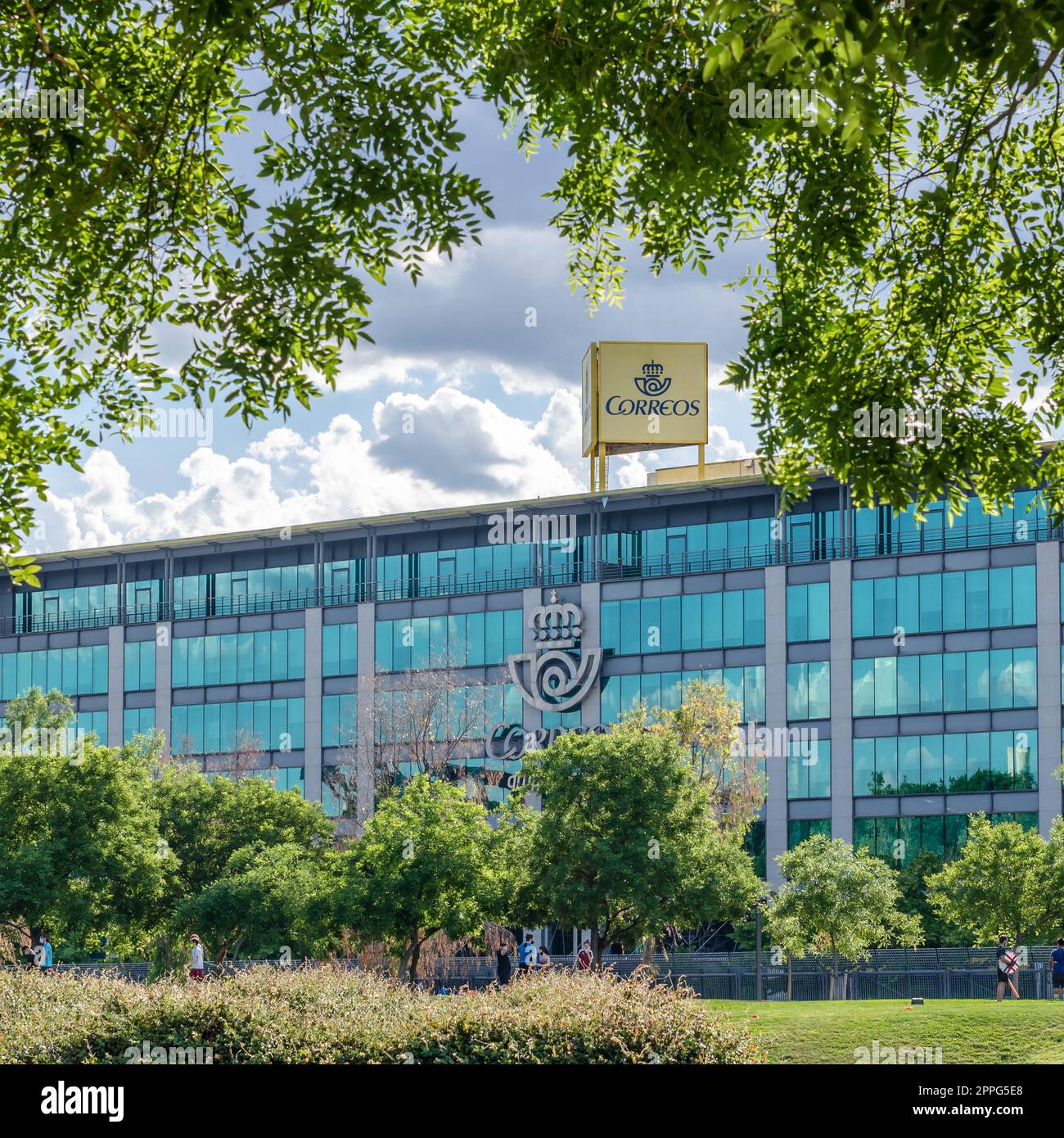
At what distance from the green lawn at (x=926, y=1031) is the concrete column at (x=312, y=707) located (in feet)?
144

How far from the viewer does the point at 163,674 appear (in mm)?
79375

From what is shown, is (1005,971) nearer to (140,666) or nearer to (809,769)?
(809,769)

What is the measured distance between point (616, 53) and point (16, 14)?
182 inches

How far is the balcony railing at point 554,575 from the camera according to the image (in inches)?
2544

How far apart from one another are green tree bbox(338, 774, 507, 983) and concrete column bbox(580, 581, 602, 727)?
31180 millimetres

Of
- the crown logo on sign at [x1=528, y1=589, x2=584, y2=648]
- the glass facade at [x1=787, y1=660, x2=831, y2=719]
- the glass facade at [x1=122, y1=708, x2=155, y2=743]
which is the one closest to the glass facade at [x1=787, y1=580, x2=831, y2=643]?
the glass facade at [x1=787, y1=660, x2=831, y2=719]

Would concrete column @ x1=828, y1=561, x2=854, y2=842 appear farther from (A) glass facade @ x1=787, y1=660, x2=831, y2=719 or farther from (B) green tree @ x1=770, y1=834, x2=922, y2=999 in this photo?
(B) green tree @ x1=770, y1=834, x2=922, y2=999

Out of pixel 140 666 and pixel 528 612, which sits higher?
pixel 528 612

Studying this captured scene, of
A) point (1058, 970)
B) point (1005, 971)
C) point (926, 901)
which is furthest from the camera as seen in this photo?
point (926, 901)

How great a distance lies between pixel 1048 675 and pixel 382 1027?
47728mm

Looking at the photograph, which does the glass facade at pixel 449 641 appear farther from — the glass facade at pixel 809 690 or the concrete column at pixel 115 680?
the concrete column at pixel 115 680

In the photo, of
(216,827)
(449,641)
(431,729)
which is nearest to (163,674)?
(449,641)

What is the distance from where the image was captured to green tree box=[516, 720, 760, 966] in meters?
38.9

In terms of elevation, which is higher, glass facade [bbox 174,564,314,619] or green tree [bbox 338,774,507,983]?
glass facade [bbox 174,564,314,619]
